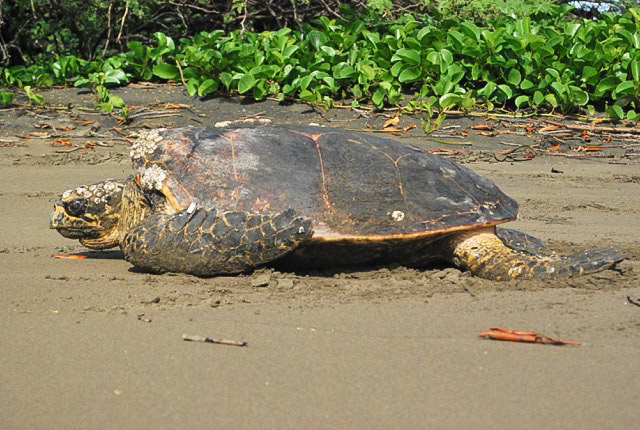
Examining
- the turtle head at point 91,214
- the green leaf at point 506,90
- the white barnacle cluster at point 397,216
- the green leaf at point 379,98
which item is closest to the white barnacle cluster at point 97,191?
the turtle head at point 91,214

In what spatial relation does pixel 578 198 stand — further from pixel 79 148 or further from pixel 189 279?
pixel 79 148

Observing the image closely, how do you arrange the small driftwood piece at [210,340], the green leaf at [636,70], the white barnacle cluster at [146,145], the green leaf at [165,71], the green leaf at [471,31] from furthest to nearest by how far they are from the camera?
the green leaf at [165,71] < the green leaf at [471,31] < the green leaf at [636,70] < the white barnacle cluster at [146,145] < the small driftwood piece at [210,340]

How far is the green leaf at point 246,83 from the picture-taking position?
7117mm

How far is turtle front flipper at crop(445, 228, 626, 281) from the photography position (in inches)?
135

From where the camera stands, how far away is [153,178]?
11.9ft

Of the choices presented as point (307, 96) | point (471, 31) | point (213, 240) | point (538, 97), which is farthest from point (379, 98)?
point (213, 240)

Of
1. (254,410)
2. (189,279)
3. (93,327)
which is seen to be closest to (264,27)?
(189,279)

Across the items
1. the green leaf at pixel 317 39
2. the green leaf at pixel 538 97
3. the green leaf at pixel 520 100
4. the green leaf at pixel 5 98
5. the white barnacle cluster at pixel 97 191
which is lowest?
the green leaf at pixel 5 98

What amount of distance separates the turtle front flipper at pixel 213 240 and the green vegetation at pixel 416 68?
3770 mm

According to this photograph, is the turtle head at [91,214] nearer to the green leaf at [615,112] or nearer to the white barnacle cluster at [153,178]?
the white barnacle cluster at [153,178]

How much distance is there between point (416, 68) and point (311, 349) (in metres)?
5.11

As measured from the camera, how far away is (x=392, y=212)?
3588 mm

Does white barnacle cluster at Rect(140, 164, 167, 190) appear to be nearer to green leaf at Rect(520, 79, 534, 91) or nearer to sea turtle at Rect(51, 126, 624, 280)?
sea turtle at Rect(51, 126, 624, 280)

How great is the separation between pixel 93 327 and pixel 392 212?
1416 millimetres
